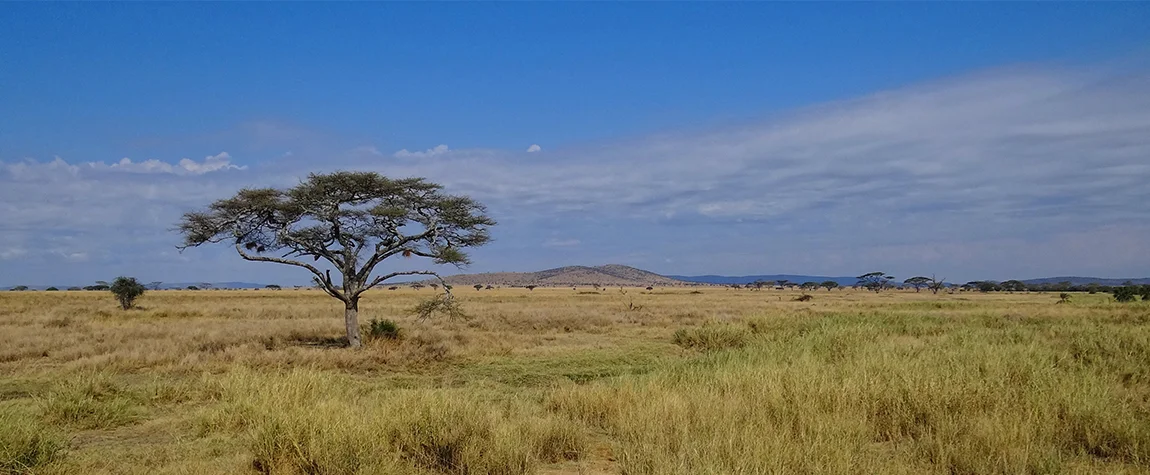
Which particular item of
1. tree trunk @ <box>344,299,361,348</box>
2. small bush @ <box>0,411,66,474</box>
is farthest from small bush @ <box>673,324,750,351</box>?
small bush @ <box>0,411,66,474</box>

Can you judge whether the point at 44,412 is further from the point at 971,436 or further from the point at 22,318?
the point at 22,318

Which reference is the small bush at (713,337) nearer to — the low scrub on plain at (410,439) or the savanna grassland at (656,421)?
the savanna grassland at (656,421)

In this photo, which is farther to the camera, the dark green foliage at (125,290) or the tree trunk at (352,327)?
the dark green foliage at (125,290)

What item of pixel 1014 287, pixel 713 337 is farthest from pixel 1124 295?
pixel 1014 287

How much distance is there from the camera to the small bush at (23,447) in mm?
6719

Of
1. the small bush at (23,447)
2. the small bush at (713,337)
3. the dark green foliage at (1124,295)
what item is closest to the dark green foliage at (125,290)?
the small bush at (713,337)

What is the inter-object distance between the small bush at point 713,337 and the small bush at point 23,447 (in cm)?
1894

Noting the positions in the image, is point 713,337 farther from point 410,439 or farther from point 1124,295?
point 1124,295

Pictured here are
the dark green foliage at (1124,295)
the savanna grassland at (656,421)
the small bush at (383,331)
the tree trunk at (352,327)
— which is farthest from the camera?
the dark green foliage at (1124,295)

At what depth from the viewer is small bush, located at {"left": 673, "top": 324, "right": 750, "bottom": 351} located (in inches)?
922

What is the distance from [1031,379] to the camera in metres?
9.92

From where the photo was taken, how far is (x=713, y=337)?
943 inches

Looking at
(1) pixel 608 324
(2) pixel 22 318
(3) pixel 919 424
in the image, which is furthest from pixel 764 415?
(2) pixel 22 318

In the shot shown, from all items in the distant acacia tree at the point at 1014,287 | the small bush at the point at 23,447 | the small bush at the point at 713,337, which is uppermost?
the distant acacia tree at the point at 1014,287
